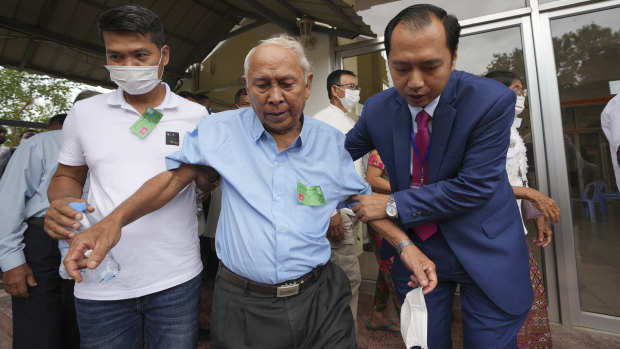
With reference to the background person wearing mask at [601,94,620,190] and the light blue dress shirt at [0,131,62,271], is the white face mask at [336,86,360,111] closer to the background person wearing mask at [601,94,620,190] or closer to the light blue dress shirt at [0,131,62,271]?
the background person wearing mask at [601,94,620,190]

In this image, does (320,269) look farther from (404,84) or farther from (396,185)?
(404,84)

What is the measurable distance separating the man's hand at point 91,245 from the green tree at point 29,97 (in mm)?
4679

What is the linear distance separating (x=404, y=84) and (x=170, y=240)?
1.21 metres

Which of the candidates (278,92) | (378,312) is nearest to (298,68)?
(278,92)

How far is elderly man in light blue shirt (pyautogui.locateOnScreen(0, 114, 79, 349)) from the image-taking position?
1.92 metres

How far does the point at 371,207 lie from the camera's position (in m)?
Result: 1.40

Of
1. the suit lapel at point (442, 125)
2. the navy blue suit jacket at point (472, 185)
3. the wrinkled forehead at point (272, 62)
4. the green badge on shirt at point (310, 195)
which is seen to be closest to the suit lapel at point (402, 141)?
the navy blue suit jacket at point (472, 185)

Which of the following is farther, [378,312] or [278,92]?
[378,312]

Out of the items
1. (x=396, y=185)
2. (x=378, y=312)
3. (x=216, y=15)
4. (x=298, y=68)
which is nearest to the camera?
(x=298, y=68)

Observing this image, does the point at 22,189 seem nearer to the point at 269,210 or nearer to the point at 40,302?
the point at 40,302

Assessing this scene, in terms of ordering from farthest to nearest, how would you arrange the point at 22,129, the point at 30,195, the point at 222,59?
the point at 222,59 < the point at 22,129 < the point at 30,195

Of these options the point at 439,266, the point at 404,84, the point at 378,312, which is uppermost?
the point at 404,84

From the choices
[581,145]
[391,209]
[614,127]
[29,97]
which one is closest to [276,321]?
[391,209]

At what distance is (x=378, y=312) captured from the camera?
317cm
